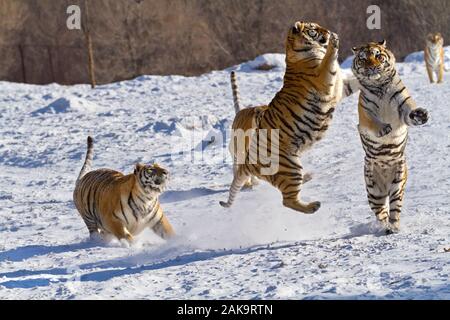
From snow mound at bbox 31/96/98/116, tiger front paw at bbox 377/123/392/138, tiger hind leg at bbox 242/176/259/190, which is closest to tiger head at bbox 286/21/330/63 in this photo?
tiger front paw at bbox 377/123/392/138

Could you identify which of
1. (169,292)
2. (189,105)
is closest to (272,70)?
(189,105)

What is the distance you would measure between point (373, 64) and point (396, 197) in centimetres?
85

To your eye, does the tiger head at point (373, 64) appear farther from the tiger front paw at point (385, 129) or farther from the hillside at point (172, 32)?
the hillside at point (172, 32)

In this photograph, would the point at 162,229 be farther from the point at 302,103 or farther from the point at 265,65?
the point at 265,65

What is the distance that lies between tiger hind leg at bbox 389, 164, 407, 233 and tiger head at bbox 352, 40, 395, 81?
603mm

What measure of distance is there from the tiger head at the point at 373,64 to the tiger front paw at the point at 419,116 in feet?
1.08

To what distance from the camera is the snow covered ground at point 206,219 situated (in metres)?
4.62

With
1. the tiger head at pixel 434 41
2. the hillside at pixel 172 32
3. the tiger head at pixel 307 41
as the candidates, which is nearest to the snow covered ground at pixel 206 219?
the tiger head at pixel 307 41

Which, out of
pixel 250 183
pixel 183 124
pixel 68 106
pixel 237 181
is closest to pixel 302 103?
pixel 237 181

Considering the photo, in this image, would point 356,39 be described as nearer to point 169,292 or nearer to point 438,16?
point 438,16

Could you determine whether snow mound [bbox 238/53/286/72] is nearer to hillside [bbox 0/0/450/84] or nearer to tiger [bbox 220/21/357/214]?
hillside [bbox 0/0/450/84]

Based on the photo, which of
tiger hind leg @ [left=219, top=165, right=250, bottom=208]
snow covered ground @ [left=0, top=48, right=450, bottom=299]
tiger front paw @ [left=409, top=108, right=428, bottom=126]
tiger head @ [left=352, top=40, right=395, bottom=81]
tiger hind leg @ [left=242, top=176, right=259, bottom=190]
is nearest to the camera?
snow covered ground @ [left=0, top=48, right=450, bottom=299]

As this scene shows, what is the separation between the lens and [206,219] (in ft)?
22.6

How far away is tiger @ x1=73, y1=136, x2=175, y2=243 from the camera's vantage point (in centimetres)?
596
